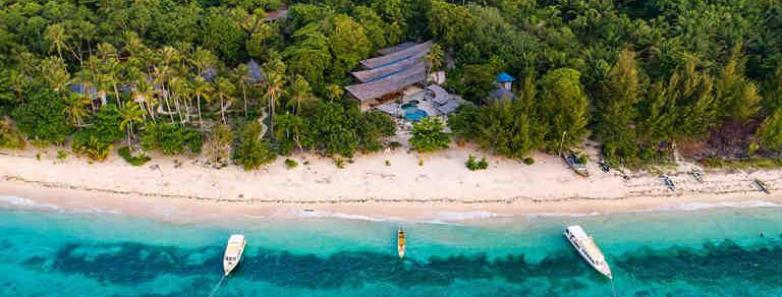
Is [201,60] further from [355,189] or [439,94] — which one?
[439,94]

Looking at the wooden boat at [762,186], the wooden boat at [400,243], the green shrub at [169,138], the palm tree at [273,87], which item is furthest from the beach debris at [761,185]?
the green shrub at [169,138]

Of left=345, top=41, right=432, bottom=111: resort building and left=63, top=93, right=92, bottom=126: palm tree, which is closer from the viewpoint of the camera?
left=63, top=93, right=92, bottom=126: palm tree

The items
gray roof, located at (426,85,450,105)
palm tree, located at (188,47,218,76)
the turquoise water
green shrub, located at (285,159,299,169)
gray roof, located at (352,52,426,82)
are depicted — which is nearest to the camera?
the turquoise water

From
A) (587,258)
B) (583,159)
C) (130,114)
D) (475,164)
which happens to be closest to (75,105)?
(130,114)

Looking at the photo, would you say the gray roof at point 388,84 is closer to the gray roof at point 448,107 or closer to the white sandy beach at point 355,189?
the gray roof at point 448,107

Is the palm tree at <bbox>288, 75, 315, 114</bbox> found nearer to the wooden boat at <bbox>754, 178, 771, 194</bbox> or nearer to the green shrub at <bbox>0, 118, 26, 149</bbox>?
the green shrub at <bbox>0, 118, 26, 149</bbox>

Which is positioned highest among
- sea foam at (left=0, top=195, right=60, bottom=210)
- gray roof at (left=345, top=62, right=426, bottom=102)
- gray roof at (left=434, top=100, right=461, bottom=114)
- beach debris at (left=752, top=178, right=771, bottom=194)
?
gray roof at (left=345, top=62, right=426, bottom=102)

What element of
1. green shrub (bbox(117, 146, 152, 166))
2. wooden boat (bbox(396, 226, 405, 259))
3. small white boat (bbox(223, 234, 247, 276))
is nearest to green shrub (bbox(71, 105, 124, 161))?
green shrub (bbox(117, 146, 152, 166))

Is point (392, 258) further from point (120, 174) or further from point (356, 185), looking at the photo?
point (120, 174)
